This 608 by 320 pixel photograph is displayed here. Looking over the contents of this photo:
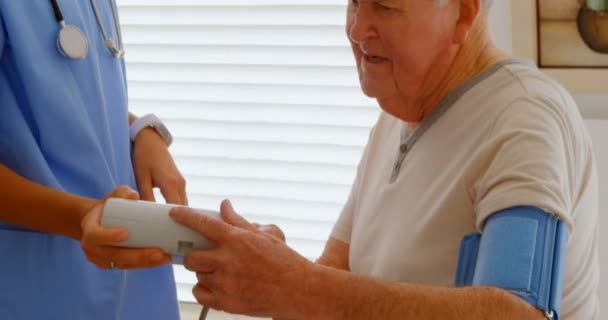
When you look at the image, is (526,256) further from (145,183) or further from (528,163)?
(145,183)

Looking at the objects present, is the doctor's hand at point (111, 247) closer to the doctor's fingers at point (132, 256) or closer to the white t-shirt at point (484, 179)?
the doctor's fingers at point (132, 256)

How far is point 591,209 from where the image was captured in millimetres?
1287

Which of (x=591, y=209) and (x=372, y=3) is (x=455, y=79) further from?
(x=591, y=209)

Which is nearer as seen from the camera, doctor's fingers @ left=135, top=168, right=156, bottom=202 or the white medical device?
the white medical device

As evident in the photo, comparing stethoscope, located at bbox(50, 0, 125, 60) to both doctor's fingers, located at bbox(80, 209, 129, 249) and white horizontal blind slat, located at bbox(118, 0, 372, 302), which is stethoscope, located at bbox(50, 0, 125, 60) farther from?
white horizontal blind slat, located at bbox(118, 0, 372, 302)

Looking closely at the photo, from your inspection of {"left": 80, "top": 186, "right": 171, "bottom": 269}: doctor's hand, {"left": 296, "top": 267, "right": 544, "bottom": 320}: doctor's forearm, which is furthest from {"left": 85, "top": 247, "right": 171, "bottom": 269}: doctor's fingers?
{"left": 296, "top": 267, "right": 544, "bottom": 320}: doctor's forearm

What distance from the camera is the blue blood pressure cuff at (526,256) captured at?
1.08m

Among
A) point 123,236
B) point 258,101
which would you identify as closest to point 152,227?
point 123,236

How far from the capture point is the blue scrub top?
141cm

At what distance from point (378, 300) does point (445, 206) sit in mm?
216

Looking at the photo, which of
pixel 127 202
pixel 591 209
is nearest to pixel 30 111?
pixel 127 202

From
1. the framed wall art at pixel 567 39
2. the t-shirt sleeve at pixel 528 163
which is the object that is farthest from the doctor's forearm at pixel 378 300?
the framed wall art at pixel 567 39

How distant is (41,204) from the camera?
4.49ft

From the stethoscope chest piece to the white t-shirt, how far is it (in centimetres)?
55
